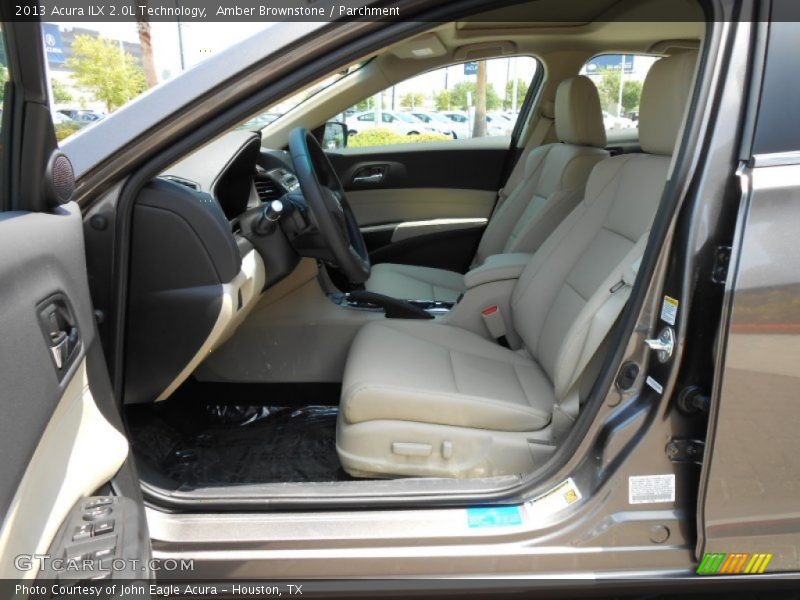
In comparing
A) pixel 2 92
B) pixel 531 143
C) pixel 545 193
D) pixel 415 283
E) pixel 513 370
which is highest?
pixel 2 92

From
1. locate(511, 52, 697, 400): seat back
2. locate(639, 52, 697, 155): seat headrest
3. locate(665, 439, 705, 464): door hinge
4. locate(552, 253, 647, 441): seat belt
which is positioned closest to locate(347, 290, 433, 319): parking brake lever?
locate(511, 52, 697, 400): seat back

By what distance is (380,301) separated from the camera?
232 centimetres

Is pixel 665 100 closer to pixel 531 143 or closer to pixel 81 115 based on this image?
pixel 81 115

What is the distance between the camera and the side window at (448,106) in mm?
3156

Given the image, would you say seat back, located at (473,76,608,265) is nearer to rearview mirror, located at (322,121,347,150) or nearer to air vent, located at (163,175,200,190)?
rearview mirror, located at (322,121,347,150)

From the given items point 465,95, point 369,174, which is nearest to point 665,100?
point 465,95

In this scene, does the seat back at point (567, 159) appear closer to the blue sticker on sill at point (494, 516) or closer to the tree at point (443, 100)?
the tree at point (443, 100)

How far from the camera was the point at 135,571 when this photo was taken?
0.99 m

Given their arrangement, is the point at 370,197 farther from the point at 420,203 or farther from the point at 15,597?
the point at 15,597

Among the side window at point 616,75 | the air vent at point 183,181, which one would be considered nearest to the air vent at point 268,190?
the air vent at point 183,181

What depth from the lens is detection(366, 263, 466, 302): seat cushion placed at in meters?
2.67

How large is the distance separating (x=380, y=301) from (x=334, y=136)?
1.41 meters

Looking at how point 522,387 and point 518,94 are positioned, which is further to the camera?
point 518,94

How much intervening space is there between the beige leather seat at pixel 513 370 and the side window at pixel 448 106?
4.65ft
